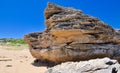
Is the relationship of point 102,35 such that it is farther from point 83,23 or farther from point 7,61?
point 7,61

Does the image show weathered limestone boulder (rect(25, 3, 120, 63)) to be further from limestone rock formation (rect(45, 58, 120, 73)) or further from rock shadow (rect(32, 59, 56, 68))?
limestone rock formation (rect(45, 58, 120, 73))

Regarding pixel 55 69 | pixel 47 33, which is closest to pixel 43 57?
pixel 47 33

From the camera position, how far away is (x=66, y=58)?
20.2 meters

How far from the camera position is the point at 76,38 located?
64.4 feet

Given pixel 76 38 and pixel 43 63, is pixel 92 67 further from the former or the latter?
pixel 43 63

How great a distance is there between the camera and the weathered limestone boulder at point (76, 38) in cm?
1959

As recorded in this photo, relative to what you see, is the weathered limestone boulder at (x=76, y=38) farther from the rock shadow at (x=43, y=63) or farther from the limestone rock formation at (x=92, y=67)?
the limestone rock formation at (x=92, y=67)

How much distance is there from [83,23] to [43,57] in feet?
15.7

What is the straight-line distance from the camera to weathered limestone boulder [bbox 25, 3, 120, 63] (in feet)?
64.3

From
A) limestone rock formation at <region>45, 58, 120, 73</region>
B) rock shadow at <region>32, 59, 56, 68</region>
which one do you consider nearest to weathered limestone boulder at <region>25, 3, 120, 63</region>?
rock shadow at <region>32, 59, 56, 68</region>

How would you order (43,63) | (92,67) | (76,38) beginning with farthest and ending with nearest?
1. (43,63)
2. (76,38)
3. (92,67)

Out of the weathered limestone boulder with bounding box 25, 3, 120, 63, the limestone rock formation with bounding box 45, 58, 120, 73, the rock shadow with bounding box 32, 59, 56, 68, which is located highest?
the weathered limestone boulder with bounding box 25, 3, 120, 63

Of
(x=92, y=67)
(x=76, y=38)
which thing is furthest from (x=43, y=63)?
(x=92, y=67)

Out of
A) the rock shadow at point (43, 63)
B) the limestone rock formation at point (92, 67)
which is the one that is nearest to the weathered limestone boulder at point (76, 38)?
the rock shadow at point (43, 63)
